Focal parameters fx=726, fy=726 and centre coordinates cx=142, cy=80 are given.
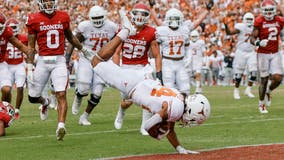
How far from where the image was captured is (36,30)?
10.3 m

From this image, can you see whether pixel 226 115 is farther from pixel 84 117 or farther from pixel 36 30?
pixel 36 30

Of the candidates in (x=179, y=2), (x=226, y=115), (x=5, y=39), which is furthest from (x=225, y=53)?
(x=5, y=39)

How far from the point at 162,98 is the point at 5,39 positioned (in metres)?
4.46

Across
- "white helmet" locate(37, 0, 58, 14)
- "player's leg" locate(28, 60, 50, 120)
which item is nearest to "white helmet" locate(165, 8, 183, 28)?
"player's leg" locate(28, 60, 50, 120)

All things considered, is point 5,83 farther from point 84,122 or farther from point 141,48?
point 141,48

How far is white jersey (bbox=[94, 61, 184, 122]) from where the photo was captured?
7.67 metres

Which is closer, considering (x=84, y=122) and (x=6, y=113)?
(x=6, y=113)

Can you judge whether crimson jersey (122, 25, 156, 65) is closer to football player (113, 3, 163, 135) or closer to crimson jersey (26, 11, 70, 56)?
football player (113, 3, 163, 135)

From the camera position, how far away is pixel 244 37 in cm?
1898

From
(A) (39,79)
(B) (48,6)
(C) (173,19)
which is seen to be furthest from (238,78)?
(B) (48,6)

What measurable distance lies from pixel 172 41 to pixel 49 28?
3.33 m

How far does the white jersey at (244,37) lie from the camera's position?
1886 cm

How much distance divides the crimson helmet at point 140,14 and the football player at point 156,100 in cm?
161

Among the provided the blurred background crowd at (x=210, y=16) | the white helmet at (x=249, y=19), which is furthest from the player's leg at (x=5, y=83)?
the blurred background crowd at (x=210, y=16)
